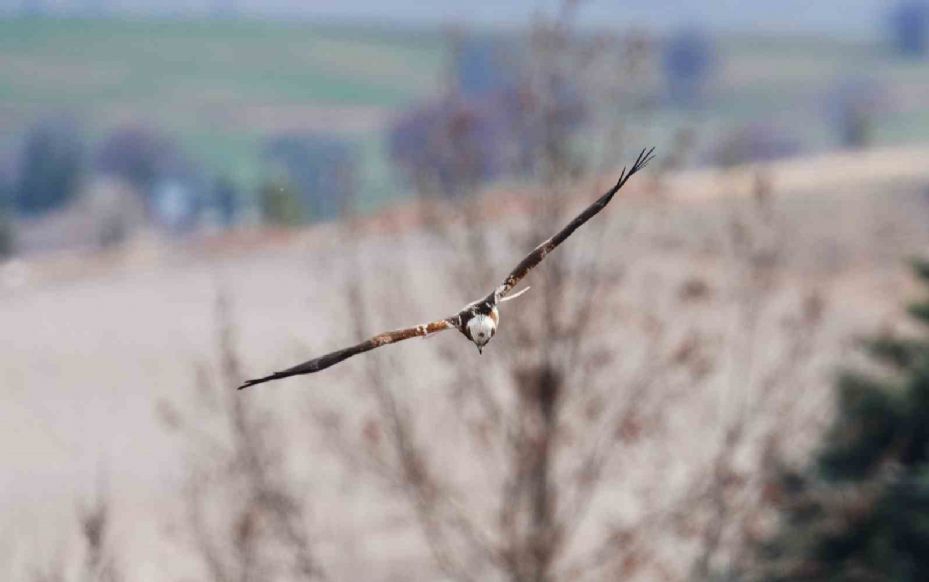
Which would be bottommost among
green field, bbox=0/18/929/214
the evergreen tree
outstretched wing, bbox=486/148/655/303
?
green field, bbox=0/18/929/214

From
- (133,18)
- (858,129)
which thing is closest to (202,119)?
(133,18)

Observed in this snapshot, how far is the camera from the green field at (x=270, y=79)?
105938 millimetres

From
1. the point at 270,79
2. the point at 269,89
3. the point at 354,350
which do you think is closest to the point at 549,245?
the point at 354,350

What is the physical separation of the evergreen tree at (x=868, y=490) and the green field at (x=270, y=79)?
77241mm

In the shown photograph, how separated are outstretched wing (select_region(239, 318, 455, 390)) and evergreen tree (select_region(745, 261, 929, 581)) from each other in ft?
29.4

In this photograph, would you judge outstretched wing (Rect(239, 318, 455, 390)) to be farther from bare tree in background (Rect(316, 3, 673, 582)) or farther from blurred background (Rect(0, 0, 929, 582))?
bare tree in background (Rect(316, 3, 673, 582))

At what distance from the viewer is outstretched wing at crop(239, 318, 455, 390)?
2.57 meters

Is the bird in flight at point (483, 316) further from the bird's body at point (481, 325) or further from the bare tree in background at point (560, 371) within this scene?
the bare tree in background at point (560, 371)

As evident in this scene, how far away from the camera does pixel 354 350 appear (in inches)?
104

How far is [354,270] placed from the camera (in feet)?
40.3

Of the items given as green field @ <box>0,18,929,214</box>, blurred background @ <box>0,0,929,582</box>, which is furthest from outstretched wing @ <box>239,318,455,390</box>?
green field @ <box>0,18,929,214</box>

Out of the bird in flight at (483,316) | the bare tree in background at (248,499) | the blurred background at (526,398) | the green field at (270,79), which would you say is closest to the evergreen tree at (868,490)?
the blurred background at (526,398)

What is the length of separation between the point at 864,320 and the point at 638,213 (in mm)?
19201

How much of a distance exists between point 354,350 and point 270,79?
12392cm
